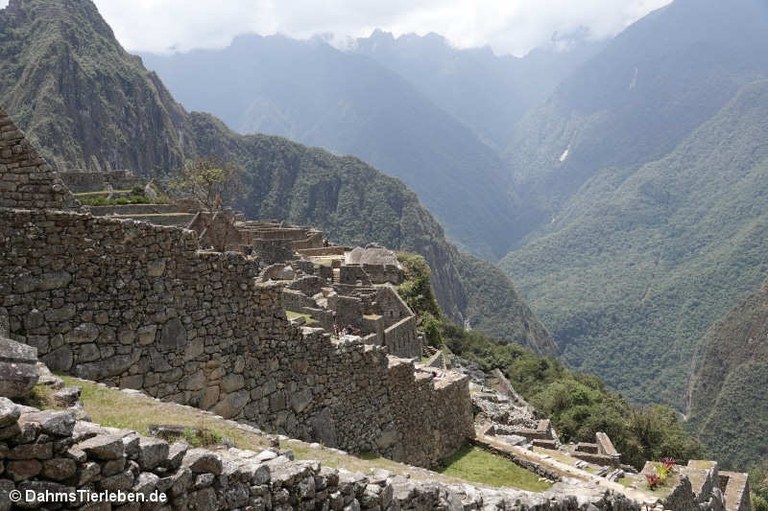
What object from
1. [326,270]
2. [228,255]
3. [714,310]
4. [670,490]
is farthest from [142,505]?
[714,310]

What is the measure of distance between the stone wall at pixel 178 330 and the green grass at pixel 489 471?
2084mm

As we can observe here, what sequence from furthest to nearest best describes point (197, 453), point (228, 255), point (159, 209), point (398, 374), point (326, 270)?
point (159, 209) → point (326, 270) → point (398, 374) → point (228, 255) → point (197, 453)

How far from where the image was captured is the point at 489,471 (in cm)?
1398

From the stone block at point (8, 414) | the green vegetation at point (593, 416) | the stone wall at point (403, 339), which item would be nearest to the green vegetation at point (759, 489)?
the green vegetation at point (593, 416)

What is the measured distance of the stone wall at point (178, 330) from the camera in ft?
24.4

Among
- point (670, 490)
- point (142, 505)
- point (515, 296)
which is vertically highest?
point (142, 505)

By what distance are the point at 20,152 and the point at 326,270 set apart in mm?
28622

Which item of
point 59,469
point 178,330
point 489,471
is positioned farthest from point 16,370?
point 489,471

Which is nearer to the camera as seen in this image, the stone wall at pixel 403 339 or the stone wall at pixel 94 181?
the stone wall at pixel 403 339

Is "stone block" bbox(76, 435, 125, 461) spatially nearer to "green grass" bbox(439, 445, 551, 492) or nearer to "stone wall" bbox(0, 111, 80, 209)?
"stone wall" bbox(0, 111, 80, 209)

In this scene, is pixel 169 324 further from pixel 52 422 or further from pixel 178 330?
pixel 52 422

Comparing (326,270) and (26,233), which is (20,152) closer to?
(26,233)

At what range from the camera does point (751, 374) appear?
11306cm

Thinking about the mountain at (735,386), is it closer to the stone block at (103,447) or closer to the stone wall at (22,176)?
the stone wall at (22,176)
